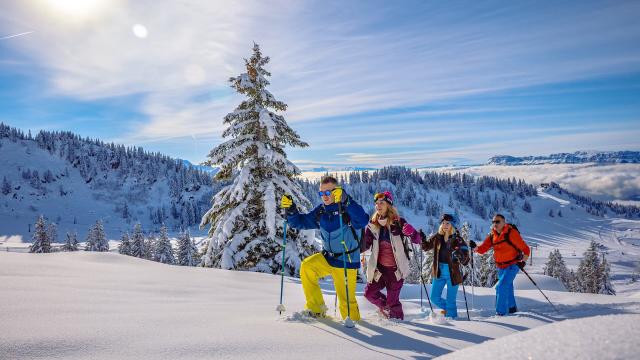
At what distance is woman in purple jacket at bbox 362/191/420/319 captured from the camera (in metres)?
6.21

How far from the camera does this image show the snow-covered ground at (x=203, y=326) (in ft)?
9.43

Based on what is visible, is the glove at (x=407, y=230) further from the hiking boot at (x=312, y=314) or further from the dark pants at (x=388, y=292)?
the hiking boot at (x=312, y=314)

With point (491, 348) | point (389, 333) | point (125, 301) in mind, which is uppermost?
point (491, 348)

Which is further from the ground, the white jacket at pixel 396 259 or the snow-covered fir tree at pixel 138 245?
the white jacket at pixel 396 259

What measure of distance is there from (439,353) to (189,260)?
55502 millimetres

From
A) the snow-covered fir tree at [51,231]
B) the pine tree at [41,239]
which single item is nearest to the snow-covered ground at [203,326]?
the pine tree at [41,239]

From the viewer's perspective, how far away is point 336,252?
18.0ft

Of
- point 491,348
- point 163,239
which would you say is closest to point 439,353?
point 491,348

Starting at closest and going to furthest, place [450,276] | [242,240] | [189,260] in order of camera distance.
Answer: [450,276] < [242,240] < [189,260]

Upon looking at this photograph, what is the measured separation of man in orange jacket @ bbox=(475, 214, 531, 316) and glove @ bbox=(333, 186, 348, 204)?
13.4 ft

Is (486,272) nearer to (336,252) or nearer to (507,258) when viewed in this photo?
(507,258)

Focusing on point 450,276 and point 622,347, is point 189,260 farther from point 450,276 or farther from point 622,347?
point 622,347

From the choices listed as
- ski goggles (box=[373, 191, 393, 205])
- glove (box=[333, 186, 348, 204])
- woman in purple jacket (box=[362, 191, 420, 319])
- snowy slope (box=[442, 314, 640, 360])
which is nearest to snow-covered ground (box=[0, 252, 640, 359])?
snowy slope (box=[442, 314, 640, 360])

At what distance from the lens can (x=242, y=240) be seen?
14453 mm
